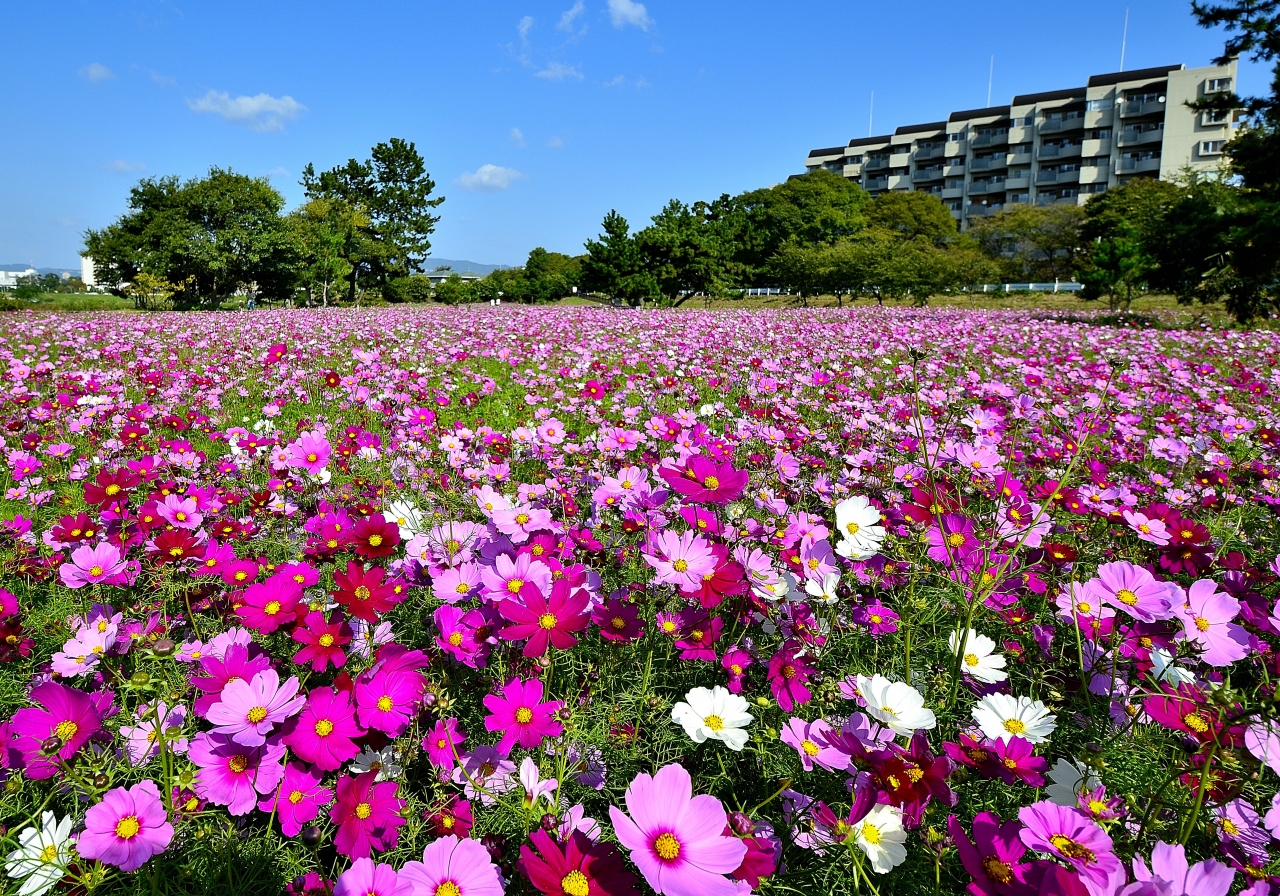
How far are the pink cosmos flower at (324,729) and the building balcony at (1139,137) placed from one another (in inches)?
2501

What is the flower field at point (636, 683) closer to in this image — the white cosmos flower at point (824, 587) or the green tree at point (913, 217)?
the white cosmos flower at point (824, 587)

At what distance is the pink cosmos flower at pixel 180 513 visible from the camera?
5.19 feet

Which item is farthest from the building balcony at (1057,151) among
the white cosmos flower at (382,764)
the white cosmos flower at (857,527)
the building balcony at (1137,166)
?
the white cosmos flower at (382,764)

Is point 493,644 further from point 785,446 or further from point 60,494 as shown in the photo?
point 60,494

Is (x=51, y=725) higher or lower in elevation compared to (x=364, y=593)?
lower

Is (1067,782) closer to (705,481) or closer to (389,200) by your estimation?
(705,481)

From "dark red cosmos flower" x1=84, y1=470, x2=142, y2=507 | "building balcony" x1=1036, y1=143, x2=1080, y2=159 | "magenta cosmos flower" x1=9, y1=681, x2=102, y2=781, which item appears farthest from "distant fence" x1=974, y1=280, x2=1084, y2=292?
"magenta cosmos flower" x1=9, y1=681, x2=102, y2=781

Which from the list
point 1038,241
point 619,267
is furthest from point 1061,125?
point 619,267

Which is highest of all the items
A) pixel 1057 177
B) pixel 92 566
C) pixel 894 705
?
pixel 1057 177

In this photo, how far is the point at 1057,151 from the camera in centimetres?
5166

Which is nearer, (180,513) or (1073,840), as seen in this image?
(1073,840)

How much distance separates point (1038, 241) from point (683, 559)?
4452 cm

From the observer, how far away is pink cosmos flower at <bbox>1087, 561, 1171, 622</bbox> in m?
1.17

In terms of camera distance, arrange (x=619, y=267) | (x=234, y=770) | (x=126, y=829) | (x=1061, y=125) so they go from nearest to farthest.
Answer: (x=126, y=829)
(x=234, y=770)
(x=619, y=267)
(x=1061, y=125)
